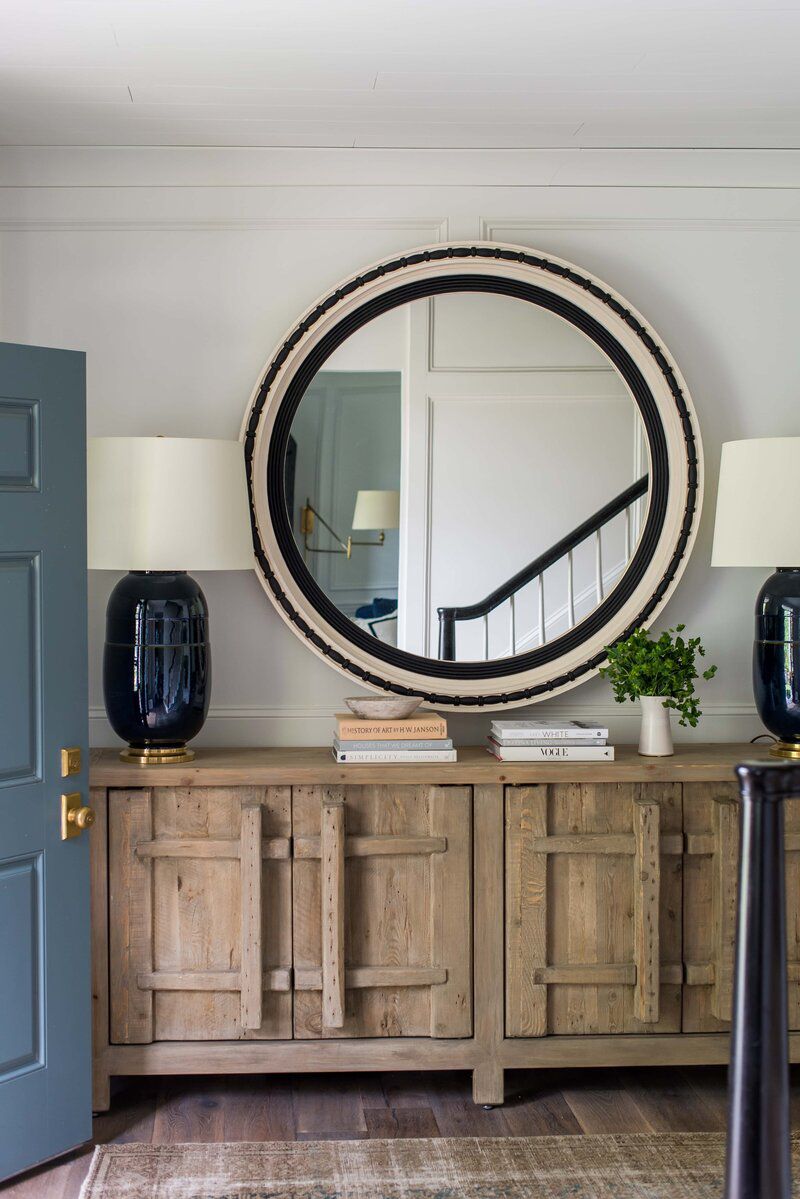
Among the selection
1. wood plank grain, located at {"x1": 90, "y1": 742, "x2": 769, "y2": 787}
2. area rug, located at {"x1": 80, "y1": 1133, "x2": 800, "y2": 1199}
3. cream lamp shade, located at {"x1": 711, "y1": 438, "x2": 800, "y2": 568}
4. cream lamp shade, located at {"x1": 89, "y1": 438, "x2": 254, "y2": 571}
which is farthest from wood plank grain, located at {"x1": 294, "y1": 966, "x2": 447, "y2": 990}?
cream lamp shade, located at {"x1": 711, "y1": 438, "x2": 800, "y2": 568}

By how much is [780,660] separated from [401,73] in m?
1.79

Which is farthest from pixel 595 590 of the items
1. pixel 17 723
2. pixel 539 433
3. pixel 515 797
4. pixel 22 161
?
pixel 22 161

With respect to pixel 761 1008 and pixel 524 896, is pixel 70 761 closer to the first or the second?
pixel 524 896

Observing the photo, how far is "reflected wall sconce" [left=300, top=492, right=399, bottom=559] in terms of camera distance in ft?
10.5

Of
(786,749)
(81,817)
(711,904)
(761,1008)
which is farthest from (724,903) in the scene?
(761,1008)

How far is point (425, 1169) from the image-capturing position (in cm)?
258

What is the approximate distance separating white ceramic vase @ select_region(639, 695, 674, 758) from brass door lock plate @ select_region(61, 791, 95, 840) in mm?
1472

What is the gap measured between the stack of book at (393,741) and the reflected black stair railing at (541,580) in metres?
0.34

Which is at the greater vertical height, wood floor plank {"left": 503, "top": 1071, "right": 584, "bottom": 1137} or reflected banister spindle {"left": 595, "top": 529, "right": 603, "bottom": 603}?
reflected banister spindle {"left": 595, "top": 529, "right": 603, "bottom": 603}

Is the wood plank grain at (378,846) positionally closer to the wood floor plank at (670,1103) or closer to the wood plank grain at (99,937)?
the wood plank grain at (99,937)

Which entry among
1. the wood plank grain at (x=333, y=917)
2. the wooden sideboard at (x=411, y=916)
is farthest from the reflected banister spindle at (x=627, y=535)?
the wood plank grain at (x=333, y=917)

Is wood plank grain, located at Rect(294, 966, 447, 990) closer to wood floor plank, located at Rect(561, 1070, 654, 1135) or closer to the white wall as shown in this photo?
wood floor plank, located at Rect(561, 1070, 654, 1135)

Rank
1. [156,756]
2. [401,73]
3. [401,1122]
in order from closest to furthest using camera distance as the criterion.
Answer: [401,73] < [401,1122] < [156,756]

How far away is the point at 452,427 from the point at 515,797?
1076mm
